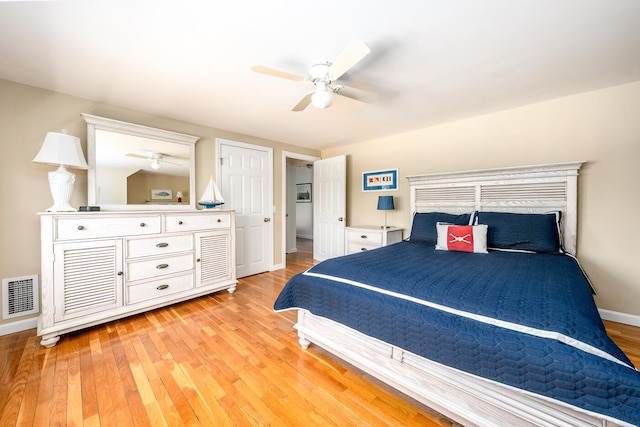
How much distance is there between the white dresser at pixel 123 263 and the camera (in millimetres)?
2008

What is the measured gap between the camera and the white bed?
1.06 metres

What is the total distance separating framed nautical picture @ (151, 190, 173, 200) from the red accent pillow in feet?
10.6

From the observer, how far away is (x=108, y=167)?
2.63m

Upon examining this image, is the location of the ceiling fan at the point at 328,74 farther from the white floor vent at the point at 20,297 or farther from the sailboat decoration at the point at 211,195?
the white floor vent at the point at 20,297

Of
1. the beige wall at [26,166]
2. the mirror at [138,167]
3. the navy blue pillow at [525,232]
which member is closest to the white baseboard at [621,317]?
the navy blue pillow at [525,232]

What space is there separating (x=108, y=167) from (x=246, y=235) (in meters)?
1.86

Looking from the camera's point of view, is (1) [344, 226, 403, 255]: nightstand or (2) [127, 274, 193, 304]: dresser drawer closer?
(2) [127, 274, 193, 304]: dresser drawer

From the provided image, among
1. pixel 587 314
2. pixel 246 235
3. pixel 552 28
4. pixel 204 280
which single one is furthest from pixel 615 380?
pixel 246 235

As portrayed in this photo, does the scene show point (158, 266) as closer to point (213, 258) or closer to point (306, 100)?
point (213, 258)

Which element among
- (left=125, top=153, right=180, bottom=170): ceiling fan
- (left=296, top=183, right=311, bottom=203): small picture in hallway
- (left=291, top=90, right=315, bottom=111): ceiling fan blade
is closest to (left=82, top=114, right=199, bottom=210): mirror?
(left=125, top=153, right=180, bottom=170): ceiling fan

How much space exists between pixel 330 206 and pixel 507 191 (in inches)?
103

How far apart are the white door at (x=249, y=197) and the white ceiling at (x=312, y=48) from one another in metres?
1.03

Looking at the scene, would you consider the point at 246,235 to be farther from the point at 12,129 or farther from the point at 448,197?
the point at 448,197

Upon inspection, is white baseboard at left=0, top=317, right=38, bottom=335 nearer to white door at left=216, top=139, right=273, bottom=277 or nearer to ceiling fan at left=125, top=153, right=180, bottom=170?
ceiling fan at left=125, top=153, right=180, bottom=170
